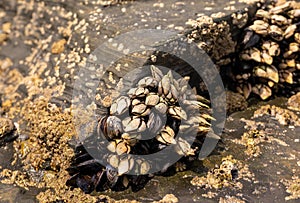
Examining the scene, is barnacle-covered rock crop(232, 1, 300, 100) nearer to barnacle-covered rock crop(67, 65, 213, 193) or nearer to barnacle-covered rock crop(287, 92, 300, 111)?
barnacle-covered rock crop(287, 92, 300, 111)

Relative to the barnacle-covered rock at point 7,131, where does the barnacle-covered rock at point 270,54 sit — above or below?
above

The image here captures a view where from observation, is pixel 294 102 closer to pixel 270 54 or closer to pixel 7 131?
pixel 270 54

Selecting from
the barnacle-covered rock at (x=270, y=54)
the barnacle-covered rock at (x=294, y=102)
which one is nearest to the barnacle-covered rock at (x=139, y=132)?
the barnacle-covered rock at (x=270, y=54)

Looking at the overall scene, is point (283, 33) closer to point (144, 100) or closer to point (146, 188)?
point (144, 100)

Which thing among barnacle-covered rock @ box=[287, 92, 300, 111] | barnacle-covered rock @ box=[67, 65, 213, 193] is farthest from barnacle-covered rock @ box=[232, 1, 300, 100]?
barnacle-covered rock @ box=[67, 65, 213, 193]

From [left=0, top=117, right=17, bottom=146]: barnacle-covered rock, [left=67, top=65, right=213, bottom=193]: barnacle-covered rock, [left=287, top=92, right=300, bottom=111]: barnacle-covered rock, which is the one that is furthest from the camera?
[left=287, top=92, right=300, bottom=111]: barnacle-covered rock

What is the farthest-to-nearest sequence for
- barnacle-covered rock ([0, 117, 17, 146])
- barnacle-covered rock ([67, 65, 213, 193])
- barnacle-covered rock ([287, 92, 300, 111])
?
barnacle-covered rock ([287, 92, 300, 111]) → barnacle-covered rock ([0, 117, 17, 146]) → barnacle-covered rock ([67, 65, 213, 193])

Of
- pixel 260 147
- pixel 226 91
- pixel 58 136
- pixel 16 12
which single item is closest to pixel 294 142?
pixel 260 147

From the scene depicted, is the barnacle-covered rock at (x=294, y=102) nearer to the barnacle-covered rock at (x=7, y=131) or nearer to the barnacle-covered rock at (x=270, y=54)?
the barnacle-covered rock at (x=270, y=54)
